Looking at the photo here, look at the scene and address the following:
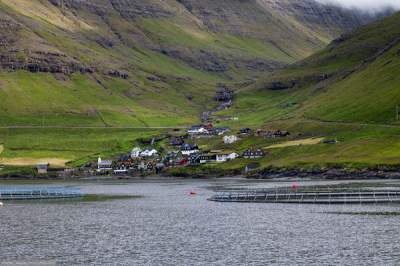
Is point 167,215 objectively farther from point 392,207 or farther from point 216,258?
point 216,258

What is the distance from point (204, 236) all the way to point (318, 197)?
58885 mm

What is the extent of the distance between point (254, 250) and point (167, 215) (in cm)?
5493

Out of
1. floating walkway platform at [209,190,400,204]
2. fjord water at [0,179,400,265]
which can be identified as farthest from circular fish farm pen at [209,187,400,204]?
fjord water at [0,179,400,265]

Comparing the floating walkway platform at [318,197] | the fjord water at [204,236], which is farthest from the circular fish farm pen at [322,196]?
the fjord water at [204,236]

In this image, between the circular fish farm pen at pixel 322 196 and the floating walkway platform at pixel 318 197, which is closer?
the floating walkway platform at pixel 318 197

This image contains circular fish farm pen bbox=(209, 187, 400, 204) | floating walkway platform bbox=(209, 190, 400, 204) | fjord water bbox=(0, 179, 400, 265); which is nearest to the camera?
fjord water bbox=(0, 179, 400, 265)

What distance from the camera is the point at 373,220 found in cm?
14225

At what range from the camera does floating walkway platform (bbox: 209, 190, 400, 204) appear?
175125 millimetres

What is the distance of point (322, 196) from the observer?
608 ft

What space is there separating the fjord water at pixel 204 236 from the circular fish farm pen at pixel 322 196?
6545 mm

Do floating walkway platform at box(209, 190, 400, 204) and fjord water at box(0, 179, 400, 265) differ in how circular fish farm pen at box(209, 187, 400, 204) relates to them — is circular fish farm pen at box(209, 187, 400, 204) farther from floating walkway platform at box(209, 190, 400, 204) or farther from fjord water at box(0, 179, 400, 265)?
fjord water at box(0, 179, 400, 265)

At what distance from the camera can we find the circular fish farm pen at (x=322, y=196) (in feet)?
575

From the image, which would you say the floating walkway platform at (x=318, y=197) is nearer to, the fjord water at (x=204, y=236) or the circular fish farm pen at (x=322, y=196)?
the circular fish farm pen at (x=322, y=196)

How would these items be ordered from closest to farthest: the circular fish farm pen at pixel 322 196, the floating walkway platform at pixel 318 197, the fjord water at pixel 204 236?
the fjord water at pixel 204 236 → the floating walkway platform at pixel 318 197 → the circular fish farm pen at pixel 322 196
